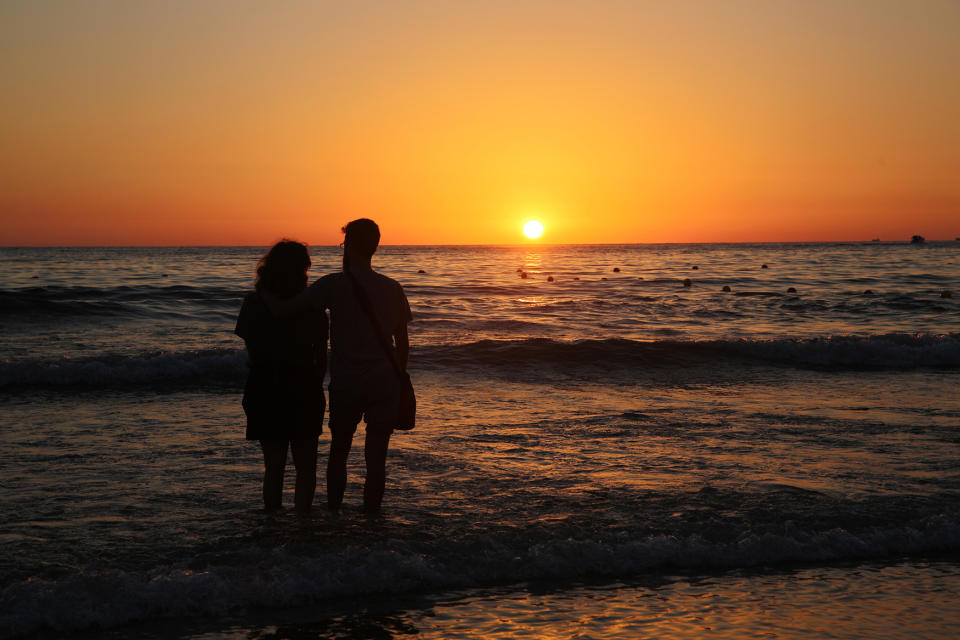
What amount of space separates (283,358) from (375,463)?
0.99 metres

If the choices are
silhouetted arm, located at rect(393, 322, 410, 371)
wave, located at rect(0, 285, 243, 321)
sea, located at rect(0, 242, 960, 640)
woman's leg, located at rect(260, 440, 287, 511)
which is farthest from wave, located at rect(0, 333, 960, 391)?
silhouetted arm, located at rect(393, 322, 410, 371)

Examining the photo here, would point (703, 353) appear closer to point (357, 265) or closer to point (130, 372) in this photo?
point (130, 372)

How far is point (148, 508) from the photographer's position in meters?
5.94

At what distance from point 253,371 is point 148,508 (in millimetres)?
1581

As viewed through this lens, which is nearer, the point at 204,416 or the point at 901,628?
the point at 901,628

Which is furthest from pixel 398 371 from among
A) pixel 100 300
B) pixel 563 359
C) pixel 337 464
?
pixel 100 300

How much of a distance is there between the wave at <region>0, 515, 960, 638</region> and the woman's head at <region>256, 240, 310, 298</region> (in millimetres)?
1692

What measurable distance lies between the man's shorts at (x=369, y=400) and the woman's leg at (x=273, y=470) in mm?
480

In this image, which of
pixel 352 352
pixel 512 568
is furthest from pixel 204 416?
pixel 512 568

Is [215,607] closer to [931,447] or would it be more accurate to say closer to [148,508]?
[148,508]

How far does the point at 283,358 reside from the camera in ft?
17.1

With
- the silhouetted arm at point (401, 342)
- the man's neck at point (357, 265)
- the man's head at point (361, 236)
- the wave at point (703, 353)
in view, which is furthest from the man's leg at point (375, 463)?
the wave at point (703, 353)

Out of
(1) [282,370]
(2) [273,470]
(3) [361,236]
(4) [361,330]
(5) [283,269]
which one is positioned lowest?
(2) [273,470]

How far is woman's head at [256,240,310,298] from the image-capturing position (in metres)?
5.11
